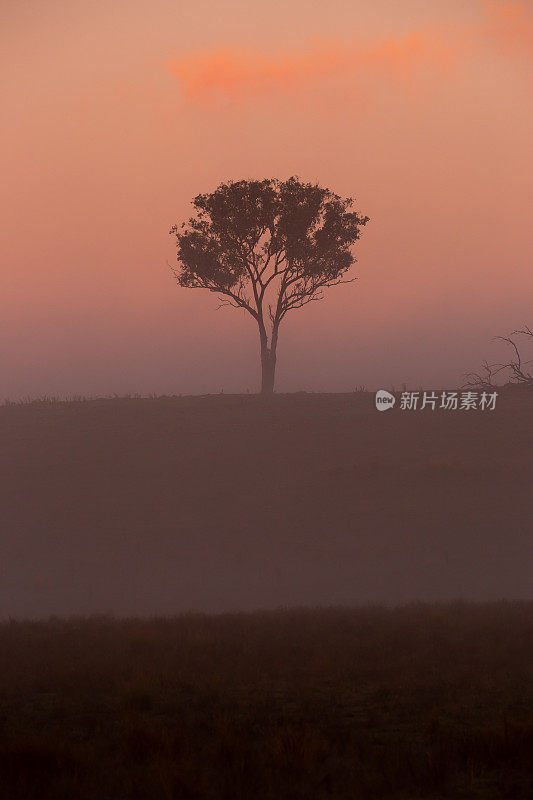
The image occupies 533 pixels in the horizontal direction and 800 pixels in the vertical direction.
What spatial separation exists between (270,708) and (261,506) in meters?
22.7

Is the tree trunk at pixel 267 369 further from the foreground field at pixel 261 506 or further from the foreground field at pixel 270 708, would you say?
the foreground field at pixel 270 708

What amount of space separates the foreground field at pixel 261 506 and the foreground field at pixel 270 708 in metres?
8.33

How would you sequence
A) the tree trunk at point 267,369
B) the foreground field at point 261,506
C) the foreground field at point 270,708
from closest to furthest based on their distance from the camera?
the foreground field at point 270,708
the foreground field at point 261,506
the tree trunk at point 267,369

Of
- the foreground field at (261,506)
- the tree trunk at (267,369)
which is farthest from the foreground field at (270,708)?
the tree trunk at (267,369)

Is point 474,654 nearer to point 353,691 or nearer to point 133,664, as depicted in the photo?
point 353,691

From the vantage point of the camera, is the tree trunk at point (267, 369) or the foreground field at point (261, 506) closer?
the foreground field at point (261, 506)

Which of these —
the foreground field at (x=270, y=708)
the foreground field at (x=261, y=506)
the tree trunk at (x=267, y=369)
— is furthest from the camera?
the tree trunk at (x=267, y=369)

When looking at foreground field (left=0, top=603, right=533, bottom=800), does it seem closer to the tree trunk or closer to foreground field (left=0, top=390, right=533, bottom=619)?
foreground field (left=0, top=390, right=533, bottom=619)

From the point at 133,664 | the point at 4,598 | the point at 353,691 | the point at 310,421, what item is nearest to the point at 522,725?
the point at 353,691

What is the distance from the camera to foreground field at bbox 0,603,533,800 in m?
9.90

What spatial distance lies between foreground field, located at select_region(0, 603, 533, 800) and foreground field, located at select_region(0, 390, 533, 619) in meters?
8.33

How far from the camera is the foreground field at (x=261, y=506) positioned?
98.4ft

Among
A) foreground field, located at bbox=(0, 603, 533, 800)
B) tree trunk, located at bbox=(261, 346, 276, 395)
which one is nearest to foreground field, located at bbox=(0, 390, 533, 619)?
foreground field, located at bbox=(0, 603, 533, 800)

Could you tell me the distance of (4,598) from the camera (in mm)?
30109
